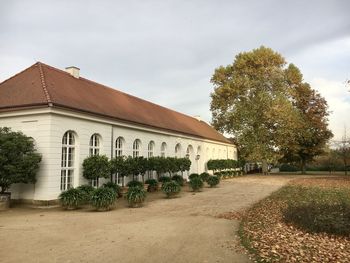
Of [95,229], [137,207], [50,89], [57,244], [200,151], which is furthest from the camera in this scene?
[200,151]

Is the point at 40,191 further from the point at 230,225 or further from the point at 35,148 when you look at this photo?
the point at 230,225

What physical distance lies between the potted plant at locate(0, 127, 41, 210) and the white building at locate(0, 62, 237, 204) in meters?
0.93

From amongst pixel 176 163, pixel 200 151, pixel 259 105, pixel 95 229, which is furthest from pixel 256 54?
pixel 95 229

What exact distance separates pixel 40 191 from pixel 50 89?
5335 millimetres

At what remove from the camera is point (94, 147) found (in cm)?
2061

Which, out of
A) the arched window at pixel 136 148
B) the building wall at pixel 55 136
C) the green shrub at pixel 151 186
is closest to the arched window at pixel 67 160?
the building wall at pixel 55 136

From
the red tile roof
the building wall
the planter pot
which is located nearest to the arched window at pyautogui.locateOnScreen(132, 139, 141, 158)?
the building wall

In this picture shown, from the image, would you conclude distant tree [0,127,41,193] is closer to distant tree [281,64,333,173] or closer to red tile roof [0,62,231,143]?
red tile roof [0,62,231,143]

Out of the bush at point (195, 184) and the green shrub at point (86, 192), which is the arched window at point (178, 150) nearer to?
the bush at point (195, 184)

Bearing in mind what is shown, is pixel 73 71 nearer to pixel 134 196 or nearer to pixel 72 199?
pixel 72 199

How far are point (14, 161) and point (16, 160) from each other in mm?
105

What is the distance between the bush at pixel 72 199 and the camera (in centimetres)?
1503

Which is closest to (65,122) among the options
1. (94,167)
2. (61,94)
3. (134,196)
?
(61,94)

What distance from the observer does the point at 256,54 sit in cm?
4291
